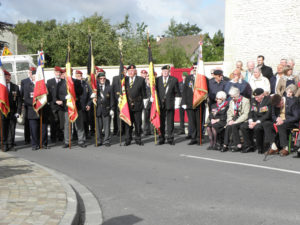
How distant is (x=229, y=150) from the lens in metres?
10.9

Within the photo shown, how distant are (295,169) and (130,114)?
520cm

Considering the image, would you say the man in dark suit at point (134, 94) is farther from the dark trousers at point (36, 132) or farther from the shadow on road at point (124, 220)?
the shadow on road at point (124, 220)

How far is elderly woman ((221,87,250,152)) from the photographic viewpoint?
1069 centimetres

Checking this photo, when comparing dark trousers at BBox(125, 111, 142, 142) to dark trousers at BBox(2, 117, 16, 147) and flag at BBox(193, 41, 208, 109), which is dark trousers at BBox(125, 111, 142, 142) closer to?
flag at BBox(193, 41, 208, 109)

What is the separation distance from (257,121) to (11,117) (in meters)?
6.64

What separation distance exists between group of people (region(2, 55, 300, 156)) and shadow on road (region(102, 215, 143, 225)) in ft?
18.0

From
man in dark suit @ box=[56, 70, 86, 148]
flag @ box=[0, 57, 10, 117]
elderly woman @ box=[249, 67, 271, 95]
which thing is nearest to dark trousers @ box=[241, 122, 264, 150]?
elderly woman @ box=[249, 67, 271, 95]

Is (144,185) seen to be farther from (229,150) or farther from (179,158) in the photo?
(229,150)

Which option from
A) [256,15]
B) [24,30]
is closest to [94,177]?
[256,15]

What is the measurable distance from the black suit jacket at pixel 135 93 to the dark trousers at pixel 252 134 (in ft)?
10.1

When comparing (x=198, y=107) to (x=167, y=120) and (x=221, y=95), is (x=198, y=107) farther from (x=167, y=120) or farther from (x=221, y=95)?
(x=221, y=95)

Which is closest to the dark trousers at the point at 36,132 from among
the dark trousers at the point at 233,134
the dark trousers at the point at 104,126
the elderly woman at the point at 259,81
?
the dark trousers at the point at 104,126

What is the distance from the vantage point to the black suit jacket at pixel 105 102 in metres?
12.2

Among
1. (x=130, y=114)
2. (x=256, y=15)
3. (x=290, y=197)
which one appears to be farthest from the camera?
(x=256, y=15)
